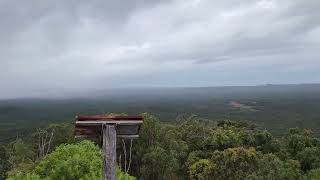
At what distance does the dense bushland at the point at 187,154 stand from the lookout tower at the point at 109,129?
14.9 metres

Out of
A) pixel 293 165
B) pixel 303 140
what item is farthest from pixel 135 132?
pixel 303 140

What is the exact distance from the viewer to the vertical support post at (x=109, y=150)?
9.06 meters

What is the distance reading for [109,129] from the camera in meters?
9.02

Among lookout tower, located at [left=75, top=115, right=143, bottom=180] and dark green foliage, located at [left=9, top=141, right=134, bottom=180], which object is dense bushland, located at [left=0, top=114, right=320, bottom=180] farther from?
lookout tower, located at [left=75, top=115, right=143, bottom=180]

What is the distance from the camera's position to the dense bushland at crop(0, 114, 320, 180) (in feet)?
88.2

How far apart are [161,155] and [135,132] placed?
31071mm

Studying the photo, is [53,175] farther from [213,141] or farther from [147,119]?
[213,141]

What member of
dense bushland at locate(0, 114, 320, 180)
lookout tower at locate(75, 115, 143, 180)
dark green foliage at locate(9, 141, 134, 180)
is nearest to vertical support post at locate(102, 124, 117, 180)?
lookout tower at locate(75, 115, 143, 180)

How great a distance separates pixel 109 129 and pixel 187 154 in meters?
39.5

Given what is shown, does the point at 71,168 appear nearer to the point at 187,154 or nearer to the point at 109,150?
the point at 109,150

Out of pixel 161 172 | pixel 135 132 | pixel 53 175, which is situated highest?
pixel 135 132

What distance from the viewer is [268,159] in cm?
3772

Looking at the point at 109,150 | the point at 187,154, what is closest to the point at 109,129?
the point at 109,150

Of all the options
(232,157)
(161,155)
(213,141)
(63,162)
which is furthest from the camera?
(213,141)
